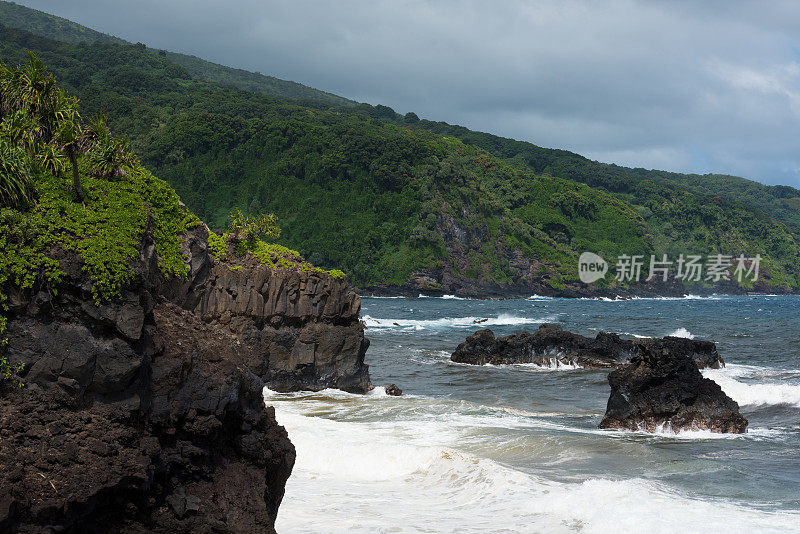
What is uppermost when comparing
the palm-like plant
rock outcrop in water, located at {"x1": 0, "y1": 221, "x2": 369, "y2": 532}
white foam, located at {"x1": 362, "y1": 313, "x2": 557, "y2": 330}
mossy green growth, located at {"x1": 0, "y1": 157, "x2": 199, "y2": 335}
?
the palm-like plant

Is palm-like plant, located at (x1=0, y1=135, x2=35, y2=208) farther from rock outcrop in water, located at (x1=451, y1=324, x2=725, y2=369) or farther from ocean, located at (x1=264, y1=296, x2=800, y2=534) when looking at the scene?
rock outcrop in water, located at (x1=451, y1=324, x2=725, y2=369)

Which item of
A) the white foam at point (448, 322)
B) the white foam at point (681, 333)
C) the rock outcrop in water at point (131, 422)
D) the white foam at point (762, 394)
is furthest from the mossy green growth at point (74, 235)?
the white foam at point (681, 333)

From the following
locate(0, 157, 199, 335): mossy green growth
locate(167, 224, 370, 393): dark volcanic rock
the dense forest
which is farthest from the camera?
the dense forest

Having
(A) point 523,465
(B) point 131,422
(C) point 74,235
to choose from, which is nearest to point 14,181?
(C) point 74,235

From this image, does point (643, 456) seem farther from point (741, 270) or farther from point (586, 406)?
point (741, 270)

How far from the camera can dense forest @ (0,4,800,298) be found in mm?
130500

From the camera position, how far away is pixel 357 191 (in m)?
140

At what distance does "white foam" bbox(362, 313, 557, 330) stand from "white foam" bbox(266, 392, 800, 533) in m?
44.6

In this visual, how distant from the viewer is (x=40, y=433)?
244 inches

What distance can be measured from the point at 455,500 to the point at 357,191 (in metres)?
131

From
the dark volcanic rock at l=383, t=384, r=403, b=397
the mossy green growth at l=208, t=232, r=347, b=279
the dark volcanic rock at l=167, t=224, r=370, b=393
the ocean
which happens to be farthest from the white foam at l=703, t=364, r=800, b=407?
the mossy green growth at l=208, t=232, r=347, b=279

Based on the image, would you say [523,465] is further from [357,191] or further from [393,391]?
[357,191]

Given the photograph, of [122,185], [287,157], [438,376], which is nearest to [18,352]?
[122,185]

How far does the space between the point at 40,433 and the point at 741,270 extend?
188902 millimetres
